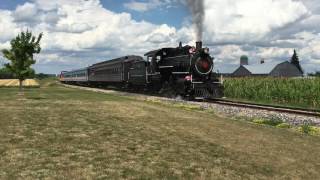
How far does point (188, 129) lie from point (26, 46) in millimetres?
20056

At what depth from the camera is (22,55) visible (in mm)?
32844

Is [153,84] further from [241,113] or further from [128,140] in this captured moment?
[128,140]

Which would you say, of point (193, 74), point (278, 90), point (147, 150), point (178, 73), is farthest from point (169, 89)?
point (147, 150)

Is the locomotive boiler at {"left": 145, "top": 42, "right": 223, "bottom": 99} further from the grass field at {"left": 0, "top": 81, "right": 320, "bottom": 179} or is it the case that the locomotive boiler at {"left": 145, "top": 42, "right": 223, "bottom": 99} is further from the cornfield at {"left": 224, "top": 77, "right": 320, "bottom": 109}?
the grass field at {"left": 0, "top": 81, "right": 320, "bottom": 179}

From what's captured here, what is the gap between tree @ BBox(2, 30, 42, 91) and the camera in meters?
32.6

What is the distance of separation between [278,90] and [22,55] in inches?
761

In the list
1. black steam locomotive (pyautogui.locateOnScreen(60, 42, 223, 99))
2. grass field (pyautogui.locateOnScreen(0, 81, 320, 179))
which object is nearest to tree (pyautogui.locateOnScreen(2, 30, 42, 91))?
black steam locomotive (pyautogui.locateOnScreen(60, 42, 223, 99))

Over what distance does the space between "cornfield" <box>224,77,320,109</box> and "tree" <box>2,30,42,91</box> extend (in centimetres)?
1767

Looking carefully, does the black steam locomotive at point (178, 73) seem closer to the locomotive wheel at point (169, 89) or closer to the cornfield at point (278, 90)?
the locomotive wheel at point (169, 89)

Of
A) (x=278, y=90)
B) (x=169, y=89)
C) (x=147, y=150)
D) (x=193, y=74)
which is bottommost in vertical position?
(x=147, y=150)

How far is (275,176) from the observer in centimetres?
1025

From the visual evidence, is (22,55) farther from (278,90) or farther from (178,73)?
(278,90)

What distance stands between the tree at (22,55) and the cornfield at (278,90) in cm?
1767

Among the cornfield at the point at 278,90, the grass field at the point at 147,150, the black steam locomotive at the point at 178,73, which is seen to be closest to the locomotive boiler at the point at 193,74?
the black steam locomotive at the point at 178,73
